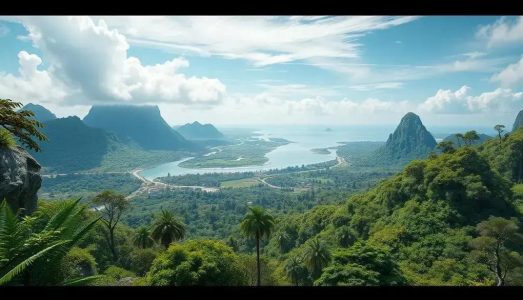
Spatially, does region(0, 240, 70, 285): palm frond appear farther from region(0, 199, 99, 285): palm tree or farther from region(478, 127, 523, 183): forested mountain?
region(478, 127, 523, 183): forested mountain

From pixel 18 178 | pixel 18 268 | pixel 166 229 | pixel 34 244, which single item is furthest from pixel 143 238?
pixel 18 268

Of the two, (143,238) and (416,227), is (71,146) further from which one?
(416,227)

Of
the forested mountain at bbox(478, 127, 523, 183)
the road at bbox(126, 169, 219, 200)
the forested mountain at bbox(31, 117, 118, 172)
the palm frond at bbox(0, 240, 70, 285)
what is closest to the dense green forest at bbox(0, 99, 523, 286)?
the palm frond at bbox(0, 240, 70, 285)

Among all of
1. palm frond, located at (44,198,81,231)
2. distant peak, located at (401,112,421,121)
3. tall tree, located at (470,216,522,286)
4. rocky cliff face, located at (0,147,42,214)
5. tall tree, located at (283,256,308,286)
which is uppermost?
distant peak, located at (401,112,421,121)
